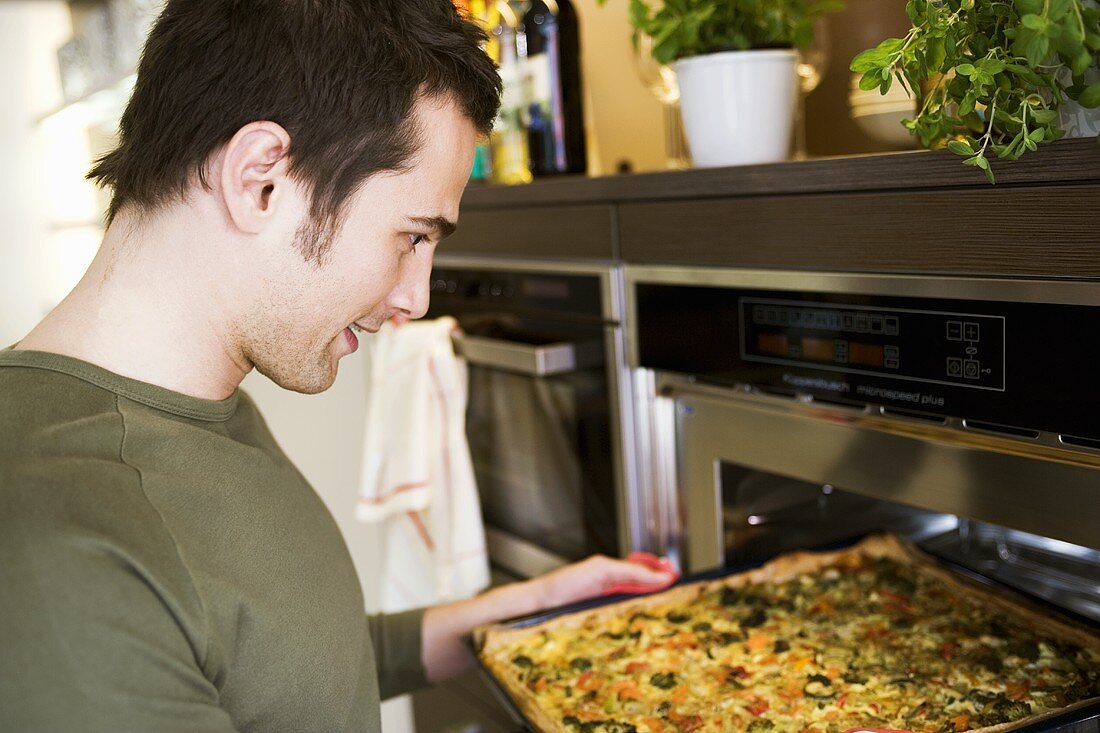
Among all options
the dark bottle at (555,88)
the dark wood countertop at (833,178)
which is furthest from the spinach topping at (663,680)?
the dark bottle at (555,88)

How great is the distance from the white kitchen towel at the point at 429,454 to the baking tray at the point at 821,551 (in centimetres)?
50

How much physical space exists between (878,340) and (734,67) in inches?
14.4

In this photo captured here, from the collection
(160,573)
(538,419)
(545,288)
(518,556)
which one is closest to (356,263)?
(160,573)

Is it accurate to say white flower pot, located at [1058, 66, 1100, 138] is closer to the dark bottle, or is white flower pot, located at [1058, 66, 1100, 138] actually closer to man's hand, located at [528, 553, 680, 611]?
man's hand, located at [528, 553, 680, 611]

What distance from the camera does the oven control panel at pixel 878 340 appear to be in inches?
37.1

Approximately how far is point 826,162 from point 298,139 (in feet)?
1.69

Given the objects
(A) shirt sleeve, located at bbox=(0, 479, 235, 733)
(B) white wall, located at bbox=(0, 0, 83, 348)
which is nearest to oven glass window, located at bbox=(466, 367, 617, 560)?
(A) shirt sleeve, located at bbox=(0, 479, 235, 733)

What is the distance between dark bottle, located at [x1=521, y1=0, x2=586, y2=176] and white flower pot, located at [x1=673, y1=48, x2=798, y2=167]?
499 mm

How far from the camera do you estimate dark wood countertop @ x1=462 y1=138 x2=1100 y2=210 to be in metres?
0.83

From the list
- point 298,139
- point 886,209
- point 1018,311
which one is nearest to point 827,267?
point 886,209

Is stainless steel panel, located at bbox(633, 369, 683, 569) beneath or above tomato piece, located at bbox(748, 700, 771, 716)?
above

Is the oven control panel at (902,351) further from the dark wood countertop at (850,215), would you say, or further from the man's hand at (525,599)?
the man's hand at (525,599)

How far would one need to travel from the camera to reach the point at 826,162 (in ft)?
3.43

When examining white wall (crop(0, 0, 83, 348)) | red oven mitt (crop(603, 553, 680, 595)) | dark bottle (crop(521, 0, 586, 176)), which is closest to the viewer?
red oven mitt (crop(603, 553, 680, 595))
